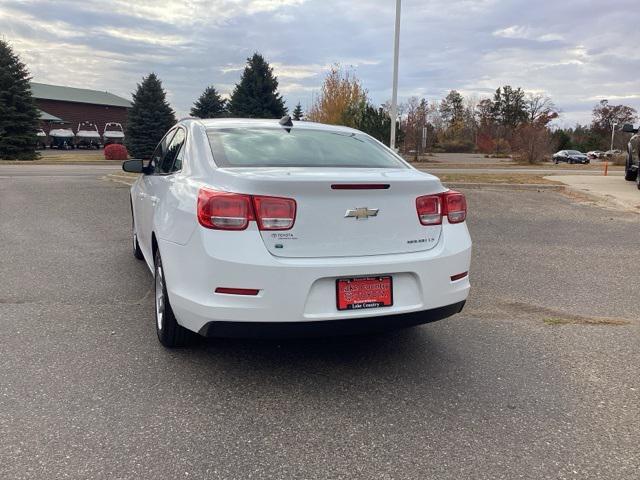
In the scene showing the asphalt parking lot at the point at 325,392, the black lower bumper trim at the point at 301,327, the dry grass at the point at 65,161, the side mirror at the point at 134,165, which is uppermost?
the side mirror at the point at 134,165

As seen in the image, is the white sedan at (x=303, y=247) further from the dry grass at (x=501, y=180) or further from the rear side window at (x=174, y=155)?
the dry grass at (x=501, y=180)

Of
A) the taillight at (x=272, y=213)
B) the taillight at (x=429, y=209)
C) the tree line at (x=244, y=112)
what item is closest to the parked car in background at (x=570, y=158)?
the tree line at (x=244, y=112)

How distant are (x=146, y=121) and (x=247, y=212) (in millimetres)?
38435

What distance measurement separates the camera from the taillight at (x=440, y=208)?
3.38 metres

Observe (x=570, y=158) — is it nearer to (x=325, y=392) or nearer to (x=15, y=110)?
(x=15, y=110)

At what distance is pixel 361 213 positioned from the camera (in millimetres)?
3182

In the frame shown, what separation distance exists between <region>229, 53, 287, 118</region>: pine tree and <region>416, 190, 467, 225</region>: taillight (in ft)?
116

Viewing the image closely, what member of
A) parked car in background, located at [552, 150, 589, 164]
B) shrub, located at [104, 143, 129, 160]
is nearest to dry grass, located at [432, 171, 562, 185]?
shrub, located at [104, 143, 129, 160]

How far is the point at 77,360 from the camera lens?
359cm

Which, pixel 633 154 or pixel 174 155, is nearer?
pixel 174 155

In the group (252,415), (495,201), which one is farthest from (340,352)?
(495,201)

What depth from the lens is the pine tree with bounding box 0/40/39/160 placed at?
115 ft

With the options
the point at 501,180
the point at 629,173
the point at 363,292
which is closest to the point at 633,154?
the point at 629,173

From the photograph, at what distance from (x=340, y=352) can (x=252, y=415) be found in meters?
1.06
